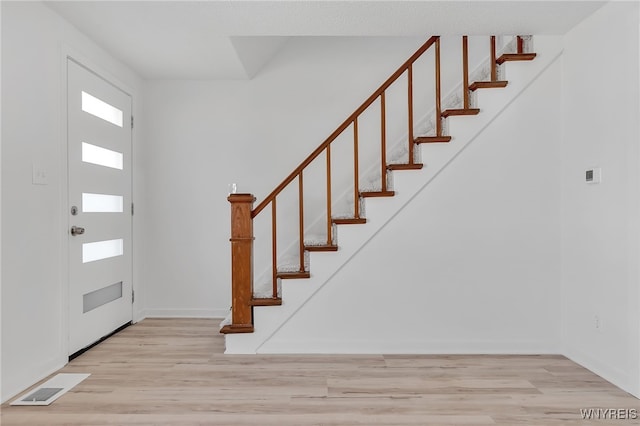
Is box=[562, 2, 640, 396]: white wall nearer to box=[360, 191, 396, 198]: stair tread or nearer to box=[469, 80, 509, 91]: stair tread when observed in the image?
box=[469, 80, 509, 91]: stair tread

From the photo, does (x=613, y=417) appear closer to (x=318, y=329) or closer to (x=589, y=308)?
(x=589, y=308)

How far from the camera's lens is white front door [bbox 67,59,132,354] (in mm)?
3020

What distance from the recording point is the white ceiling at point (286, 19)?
2586 mm

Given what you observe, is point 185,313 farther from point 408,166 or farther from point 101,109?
point 408,166

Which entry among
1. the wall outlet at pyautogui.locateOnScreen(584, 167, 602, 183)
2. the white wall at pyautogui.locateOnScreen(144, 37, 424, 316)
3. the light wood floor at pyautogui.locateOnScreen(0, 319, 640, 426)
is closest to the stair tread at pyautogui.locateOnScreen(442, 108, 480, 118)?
the wall outlet at pyautogui.locateOnScreen(584, 167, 602, 183)

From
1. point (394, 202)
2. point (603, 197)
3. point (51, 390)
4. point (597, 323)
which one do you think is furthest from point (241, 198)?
point (597, 323)

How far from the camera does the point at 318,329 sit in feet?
10.3

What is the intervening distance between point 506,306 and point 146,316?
3326 mm

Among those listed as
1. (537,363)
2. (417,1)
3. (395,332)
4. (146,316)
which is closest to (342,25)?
(417,1)

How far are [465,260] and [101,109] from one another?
312 cm

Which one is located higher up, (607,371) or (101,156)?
(101,156)

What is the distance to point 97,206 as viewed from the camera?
3.37m

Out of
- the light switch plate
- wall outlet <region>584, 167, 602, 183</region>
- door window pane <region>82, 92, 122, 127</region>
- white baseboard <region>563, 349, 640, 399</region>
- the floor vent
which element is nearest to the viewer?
the floor vent

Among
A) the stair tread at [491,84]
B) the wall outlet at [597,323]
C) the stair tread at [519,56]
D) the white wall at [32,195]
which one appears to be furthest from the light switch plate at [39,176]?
the wall outlet at [597,323]
